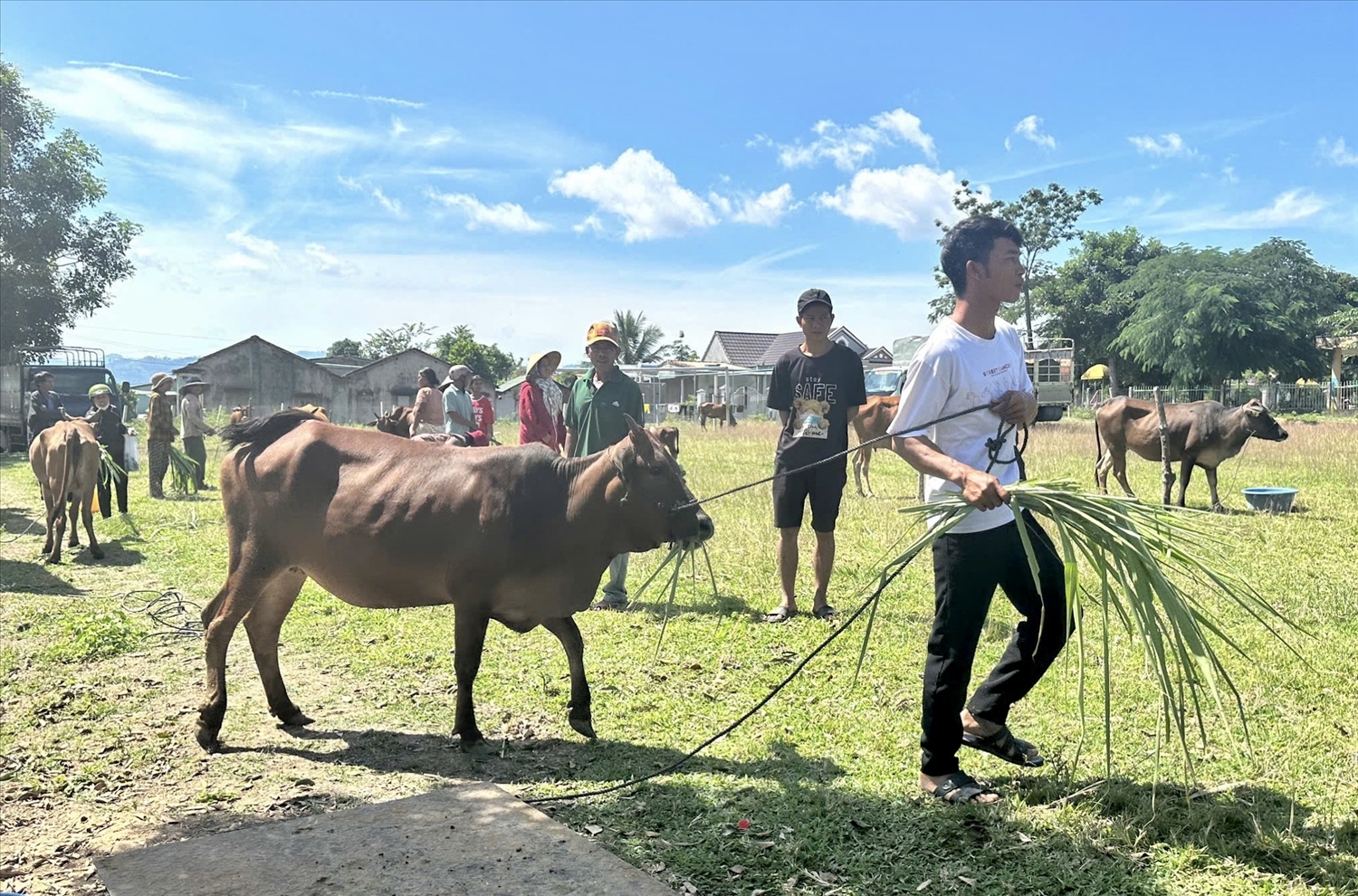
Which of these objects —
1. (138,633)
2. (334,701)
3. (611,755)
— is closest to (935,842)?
(611,755)

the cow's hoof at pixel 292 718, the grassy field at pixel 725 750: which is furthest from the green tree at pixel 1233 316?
the cow's hoof at pixel 292 718

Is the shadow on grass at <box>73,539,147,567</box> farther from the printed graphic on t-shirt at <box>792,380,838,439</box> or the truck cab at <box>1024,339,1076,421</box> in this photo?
the truck cab at <box>1024,339,1076,421</box>

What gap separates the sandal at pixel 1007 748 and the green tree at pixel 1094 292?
1762 inches

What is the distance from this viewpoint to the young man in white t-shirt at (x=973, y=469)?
3.83 meters

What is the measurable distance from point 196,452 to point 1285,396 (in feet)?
125

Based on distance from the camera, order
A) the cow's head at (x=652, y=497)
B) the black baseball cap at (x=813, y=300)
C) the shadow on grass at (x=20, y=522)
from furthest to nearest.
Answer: the shadow on grass at (x=20, y=522), the black baseball cap at (x=813, y=300), the cow's head at (x=652, y=497)

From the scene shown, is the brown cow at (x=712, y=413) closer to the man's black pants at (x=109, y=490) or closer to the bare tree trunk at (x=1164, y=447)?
the bare tree trunk at (x=1164, y=447)

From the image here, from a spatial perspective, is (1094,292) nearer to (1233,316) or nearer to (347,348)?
(1233,316)

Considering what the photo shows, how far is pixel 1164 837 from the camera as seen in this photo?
11.7 feet

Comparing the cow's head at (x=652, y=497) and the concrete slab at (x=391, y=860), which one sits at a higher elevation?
the cow's head at (x=652, y=497)

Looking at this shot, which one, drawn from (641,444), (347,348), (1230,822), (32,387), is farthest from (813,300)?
(347,348)

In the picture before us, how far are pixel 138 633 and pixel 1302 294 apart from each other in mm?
41497

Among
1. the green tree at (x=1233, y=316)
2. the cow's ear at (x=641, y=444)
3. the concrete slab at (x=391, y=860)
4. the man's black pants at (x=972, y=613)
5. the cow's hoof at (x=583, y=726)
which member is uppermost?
the green tree at (x=1233, y=316)

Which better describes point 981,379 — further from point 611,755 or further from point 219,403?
point 219,403
